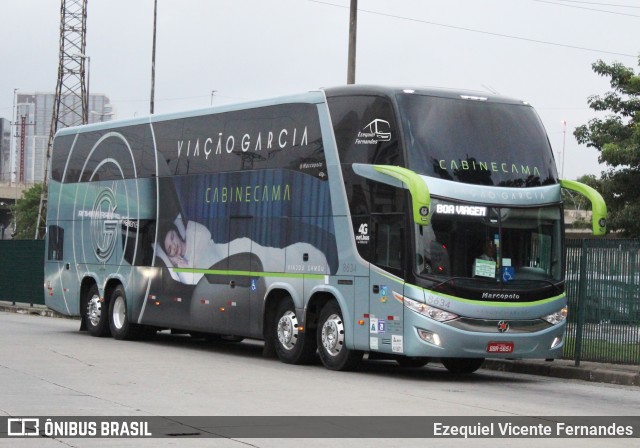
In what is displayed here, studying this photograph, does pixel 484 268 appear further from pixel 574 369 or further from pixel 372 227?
pixel 574 369

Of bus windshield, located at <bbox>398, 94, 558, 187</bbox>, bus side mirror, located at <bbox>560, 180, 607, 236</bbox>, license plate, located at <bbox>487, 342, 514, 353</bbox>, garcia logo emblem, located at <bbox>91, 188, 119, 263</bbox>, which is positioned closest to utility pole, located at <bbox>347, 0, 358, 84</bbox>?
garcia logo emblem, located at <bbox>91, 188, 119, 263</bbox>

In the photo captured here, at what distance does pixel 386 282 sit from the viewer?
17.8m

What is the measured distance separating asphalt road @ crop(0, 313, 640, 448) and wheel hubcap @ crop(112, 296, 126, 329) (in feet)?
10.5

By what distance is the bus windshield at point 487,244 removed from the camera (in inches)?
684

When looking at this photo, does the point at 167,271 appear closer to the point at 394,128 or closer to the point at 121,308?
the point at 121,308

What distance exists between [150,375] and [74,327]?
47.9 ft

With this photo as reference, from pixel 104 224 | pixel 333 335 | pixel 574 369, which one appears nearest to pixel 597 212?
pixel 574 369

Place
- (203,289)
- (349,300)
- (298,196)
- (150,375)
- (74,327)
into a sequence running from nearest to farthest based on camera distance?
(150,375), (349,300), (298,196), (203,289), (74,327)

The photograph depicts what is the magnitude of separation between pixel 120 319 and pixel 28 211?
308 ft

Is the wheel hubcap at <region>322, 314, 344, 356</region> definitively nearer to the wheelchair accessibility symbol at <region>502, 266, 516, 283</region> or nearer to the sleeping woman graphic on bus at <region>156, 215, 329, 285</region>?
the sleeping woman graphic on bus at <region>156, 215, 329, 285</region>

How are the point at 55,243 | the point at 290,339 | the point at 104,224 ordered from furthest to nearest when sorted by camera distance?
the point at 55,243
the point at 104,224
the point at 290,339

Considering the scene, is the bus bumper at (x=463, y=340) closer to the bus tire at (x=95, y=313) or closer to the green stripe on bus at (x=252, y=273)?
the green stripe on bus at (x=252, y=273)
